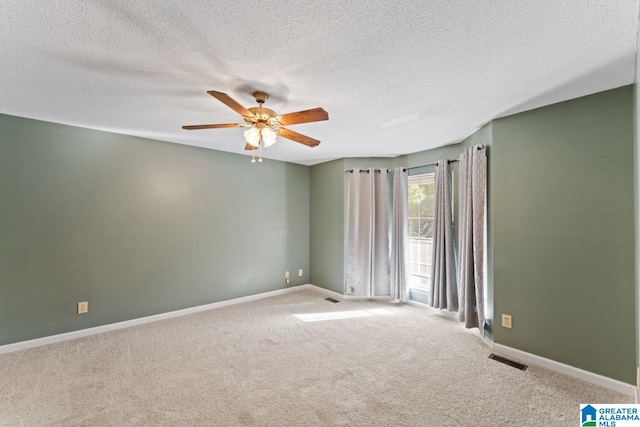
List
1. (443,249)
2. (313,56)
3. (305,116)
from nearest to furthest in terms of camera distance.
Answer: (313,56), (305,116), (443,249)

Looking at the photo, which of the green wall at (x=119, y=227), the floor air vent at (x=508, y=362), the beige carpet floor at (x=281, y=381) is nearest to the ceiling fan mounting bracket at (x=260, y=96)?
the green wall at (x=119, y=227)

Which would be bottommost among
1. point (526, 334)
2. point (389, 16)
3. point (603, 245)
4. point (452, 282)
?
point (526, 334)

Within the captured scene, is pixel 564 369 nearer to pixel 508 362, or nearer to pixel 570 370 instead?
pixel 570 370

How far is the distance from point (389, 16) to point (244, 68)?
1.00 metres

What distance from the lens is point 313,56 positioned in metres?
1.71

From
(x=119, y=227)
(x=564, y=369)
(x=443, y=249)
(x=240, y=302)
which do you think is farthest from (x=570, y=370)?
(x=119, y=227)

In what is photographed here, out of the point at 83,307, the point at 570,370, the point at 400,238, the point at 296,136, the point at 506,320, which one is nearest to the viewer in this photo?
the point at 570,370

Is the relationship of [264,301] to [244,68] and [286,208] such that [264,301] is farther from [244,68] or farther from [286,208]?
[244,68]

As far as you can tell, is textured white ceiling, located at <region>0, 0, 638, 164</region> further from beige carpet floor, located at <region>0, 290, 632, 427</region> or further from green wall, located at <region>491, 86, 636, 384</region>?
beige carpet floor, located at <region>0, 290, 632, 427</region>

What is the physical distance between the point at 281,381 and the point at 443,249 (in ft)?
8.71

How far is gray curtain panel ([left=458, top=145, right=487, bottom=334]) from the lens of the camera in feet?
9.75

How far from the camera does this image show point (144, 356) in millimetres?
2623

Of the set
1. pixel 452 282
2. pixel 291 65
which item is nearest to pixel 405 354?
pixel 452 282

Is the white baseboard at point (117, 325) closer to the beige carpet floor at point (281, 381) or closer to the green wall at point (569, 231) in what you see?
the beige carpet floor at point (281, 381)
